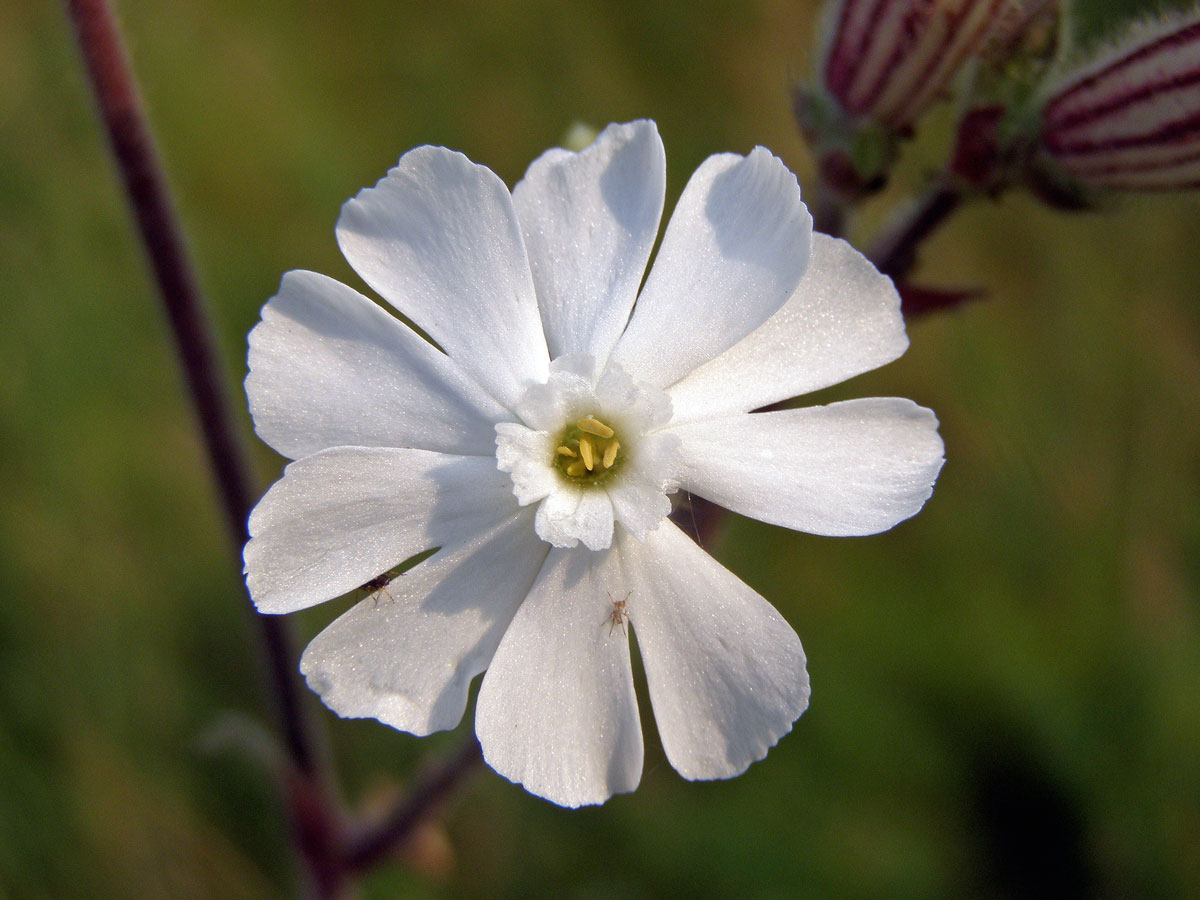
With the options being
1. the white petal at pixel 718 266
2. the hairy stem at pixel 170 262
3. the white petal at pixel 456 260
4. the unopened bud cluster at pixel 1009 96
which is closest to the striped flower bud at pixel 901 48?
the unopened bud cluster at pixel 1009 96

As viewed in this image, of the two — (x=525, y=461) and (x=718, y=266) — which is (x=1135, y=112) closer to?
(x=718, y=266)

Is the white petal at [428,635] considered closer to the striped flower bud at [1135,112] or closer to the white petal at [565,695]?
the white petal at [565,695]

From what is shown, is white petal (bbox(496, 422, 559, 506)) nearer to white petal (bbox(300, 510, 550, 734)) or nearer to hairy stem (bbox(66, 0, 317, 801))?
white petal (bbox(300, 510, 550, 734))

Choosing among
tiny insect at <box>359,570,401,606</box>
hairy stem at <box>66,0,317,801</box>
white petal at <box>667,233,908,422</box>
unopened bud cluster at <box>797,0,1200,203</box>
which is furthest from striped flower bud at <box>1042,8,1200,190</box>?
hairy stem at <box>66,0,317,801</box>

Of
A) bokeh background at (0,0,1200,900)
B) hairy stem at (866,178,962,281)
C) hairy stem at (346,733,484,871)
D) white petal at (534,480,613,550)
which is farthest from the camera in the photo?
bokeh background at (0,0,1200,900)

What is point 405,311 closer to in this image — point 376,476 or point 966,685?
point 376,476

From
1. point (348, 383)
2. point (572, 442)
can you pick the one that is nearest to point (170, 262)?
point (348, 383)

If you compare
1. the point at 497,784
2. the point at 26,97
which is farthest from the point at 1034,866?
the point at 26,97
